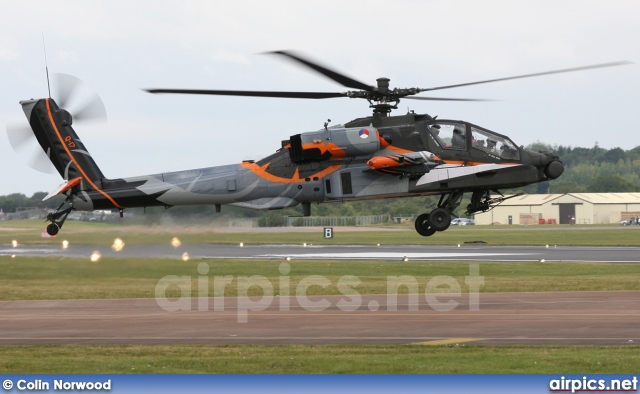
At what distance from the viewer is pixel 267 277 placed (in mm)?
58875

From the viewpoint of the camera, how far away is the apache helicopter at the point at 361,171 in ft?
103

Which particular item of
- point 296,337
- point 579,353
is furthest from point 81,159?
point 579,353

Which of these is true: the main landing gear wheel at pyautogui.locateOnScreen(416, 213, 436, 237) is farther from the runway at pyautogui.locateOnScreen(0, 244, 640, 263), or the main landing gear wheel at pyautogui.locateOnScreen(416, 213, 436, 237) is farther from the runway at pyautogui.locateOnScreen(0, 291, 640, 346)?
the runway at pyautogui.locateOnScreen(0, 244, 640, 263)

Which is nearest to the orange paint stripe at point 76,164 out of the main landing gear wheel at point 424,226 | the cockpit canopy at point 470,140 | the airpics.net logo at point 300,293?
the airpics.net logo at point 300,293

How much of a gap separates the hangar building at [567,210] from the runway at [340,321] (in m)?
117

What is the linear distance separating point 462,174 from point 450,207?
1.61 meters

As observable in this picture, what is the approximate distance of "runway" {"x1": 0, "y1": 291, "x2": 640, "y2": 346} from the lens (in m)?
34.0

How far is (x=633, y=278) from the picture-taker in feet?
184

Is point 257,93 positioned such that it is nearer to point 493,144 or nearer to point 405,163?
point 405,163

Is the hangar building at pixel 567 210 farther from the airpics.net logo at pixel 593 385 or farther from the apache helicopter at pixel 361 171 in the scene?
the airpics.net logo at pixel 593 385

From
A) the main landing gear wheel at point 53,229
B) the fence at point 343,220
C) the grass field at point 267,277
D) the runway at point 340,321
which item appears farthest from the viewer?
the fence at point 343,220

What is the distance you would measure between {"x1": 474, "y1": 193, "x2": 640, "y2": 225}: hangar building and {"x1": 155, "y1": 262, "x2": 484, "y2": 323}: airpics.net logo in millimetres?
104679

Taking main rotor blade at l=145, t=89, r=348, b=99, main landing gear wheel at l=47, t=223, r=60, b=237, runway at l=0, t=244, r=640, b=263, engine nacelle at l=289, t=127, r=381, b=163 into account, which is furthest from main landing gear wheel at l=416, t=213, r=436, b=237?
runway at l=0, t=244, r=640, b=263

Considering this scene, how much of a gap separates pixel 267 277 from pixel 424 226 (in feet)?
89.2
